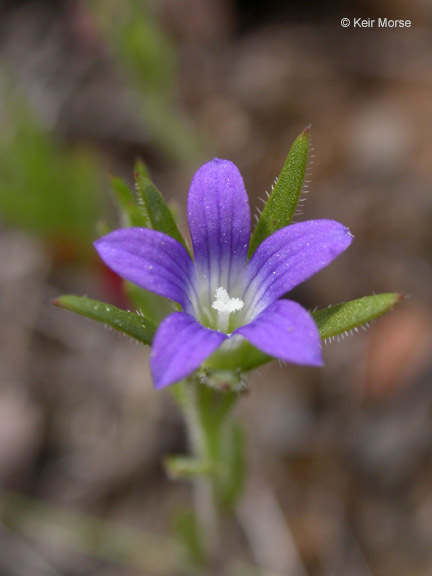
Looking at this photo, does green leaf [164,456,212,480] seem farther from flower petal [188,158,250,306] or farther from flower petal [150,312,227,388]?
flower petal [150,312,227,388]

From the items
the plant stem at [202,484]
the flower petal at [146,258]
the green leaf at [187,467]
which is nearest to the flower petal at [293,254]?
the flower petal at [146,258]

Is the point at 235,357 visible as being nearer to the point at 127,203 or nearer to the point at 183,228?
the point at 127,203

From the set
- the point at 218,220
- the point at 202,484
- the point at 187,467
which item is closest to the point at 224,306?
the point at 218,220

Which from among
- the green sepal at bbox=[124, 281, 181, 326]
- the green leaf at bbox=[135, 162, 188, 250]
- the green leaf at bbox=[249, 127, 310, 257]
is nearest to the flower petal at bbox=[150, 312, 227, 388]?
the green leaf at bbox=[135, 162, 188, 250]

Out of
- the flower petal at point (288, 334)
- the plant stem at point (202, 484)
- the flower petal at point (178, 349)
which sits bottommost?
the plant stem at point (202, 484)

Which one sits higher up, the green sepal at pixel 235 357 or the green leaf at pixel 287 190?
the green leaf at pixel 287 190

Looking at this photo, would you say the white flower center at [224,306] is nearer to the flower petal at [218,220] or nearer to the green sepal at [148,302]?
the flower petal at [218,220]
